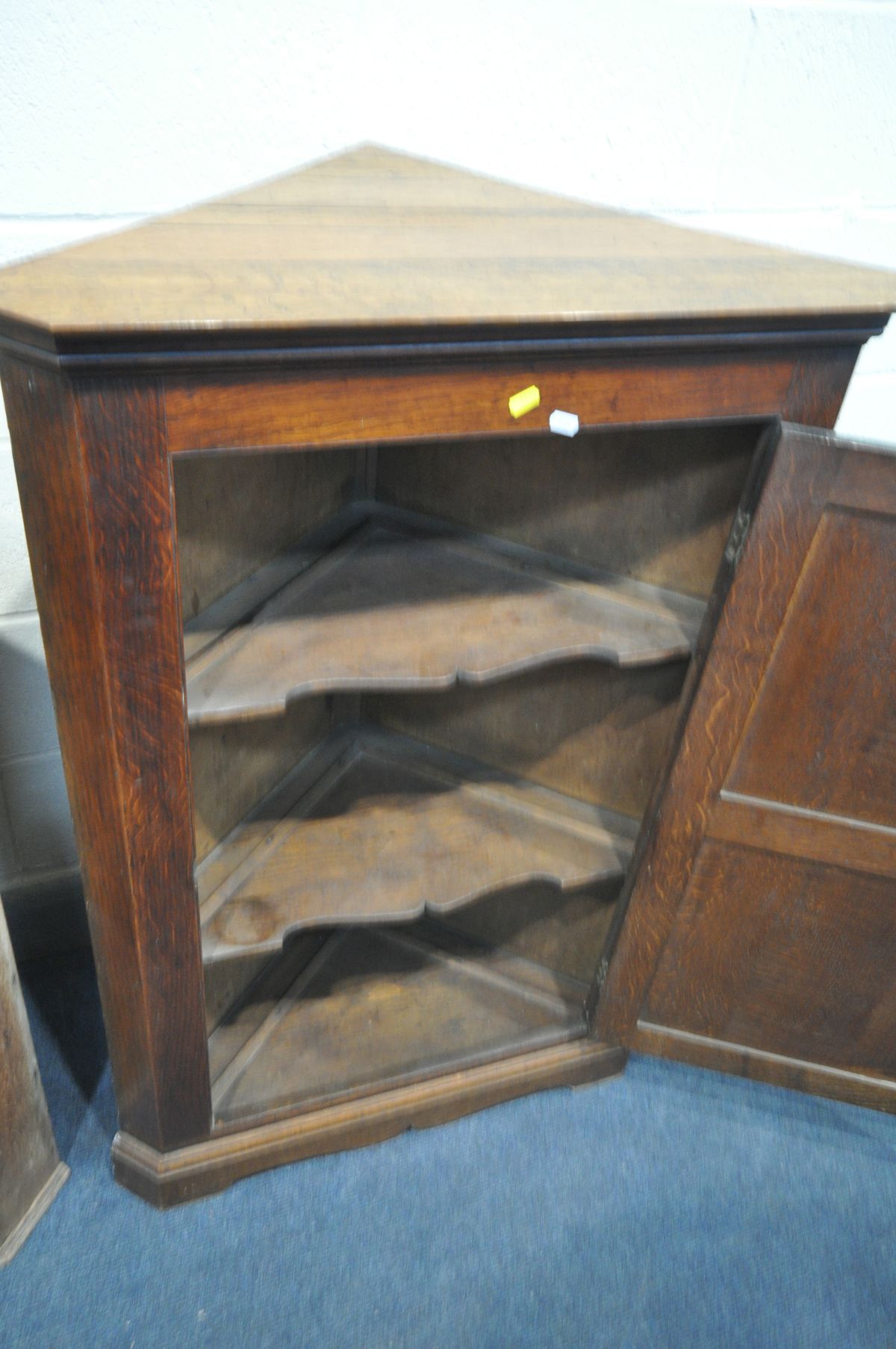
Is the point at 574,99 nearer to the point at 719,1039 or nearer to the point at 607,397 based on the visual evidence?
the point at 607,397

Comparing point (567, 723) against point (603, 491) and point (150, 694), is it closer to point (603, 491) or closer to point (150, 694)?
point (603, 491)

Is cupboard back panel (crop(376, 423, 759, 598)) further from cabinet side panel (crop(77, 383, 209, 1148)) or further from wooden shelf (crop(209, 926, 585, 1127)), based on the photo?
wooden shelf (crop(209, 926, 585, 1127))

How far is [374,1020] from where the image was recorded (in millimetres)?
1334

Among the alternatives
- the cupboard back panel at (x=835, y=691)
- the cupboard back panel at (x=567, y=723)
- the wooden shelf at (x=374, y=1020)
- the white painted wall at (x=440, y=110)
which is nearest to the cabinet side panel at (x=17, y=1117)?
the wooden shelf at (x=374, y=1020)

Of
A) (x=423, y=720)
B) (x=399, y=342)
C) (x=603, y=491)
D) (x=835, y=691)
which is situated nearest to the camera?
(x=399, y=342)

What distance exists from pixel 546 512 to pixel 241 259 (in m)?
0.47

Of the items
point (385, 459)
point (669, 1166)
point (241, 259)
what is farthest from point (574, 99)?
point (669, 1166)

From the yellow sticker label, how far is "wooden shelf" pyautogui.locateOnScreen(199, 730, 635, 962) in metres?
0.61

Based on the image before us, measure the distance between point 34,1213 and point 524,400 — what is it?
1.12m

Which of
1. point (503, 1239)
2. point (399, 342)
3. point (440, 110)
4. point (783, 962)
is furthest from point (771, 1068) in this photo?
point (440, 110)

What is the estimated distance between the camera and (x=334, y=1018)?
1.33m

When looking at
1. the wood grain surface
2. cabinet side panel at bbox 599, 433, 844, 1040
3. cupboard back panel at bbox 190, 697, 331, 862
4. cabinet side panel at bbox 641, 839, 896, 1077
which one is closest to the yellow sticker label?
cabinet side panel at bbox 599, 433, 844, 1040

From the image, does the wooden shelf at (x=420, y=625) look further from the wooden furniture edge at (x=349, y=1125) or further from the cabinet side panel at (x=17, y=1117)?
the wooden furniture edge at (x=349, y=1125)

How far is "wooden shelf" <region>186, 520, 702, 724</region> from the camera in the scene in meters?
0.87
